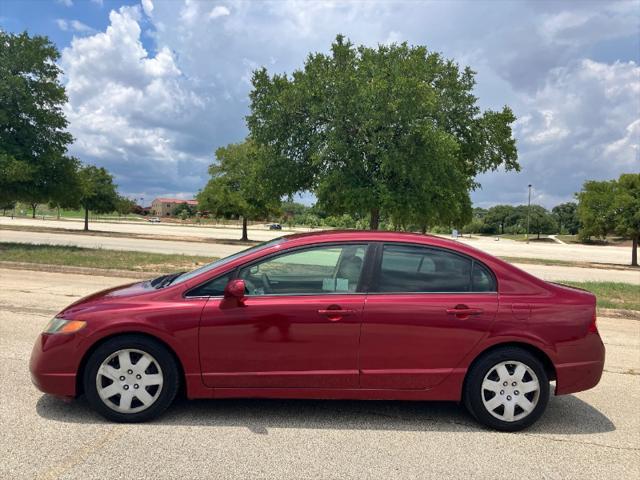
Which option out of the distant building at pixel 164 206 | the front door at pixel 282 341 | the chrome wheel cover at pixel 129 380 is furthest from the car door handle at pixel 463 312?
the distant building at pixel 164 206

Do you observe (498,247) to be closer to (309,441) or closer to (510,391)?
(510,391)

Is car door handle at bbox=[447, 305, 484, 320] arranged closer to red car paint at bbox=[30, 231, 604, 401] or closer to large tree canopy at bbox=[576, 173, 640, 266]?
red car paint at bbox=[30, 231, 604, 401]

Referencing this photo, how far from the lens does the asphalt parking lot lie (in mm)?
3049

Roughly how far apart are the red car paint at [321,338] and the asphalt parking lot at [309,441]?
0.25 meters

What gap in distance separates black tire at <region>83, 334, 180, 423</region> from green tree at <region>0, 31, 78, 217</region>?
15482 mm

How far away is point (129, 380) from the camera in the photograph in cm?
360

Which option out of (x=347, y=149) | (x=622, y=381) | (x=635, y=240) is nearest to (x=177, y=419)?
(x=622, y=381)

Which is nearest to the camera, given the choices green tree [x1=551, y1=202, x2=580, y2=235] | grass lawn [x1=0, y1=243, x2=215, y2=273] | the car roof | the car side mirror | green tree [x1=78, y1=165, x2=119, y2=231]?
the car side mirror

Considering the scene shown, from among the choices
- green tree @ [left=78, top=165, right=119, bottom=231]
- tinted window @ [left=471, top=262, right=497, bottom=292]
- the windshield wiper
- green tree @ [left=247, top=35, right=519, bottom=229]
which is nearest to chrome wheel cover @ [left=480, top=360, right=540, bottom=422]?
tinted window @ [left=471, top=262, right=497, bottom=292]

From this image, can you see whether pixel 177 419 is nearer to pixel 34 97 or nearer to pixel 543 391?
pixel 543 391

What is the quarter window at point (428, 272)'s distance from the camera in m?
3.81

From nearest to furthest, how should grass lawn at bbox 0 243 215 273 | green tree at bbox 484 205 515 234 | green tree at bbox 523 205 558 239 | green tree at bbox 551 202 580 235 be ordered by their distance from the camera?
grass lawn at bbox 0 243 215 273, green tree at bbox 523 205 558 239, green tree at bbox 551 202 580 235, green tree at bbox 484 205 515 234

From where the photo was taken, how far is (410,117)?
16359mm

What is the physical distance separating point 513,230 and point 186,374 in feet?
439
